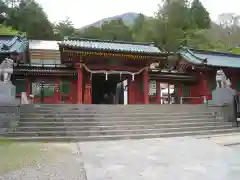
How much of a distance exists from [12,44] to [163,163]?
47.6ft

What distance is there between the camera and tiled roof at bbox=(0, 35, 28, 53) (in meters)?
15.5

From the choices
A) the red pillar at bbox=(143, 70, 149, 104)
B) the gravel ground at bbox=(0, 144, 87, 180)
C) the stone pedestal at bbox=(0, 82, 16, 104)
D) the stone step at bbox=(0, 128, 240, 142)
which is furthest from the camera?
the red pillar at bbox=(143, 70, 149, 104)

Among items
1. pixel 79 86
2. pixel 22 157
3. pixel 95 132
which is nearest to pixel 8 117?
pixel 95 132

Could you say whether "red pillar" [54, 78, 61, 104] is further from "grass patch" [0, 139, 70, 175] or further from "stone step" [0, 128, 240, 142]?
"grass patch" [0, 139, 70, 175]

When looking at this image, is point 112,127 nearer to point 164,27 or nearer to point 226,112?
point 226,112

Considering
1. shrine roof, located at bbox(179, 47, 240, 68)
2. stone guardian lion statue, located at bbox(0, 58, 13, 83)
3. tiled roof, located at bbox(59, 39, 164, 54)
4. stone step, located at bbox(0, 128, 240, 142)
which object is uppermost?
tiled roof, located at bbox(59, 39, 164, 54)

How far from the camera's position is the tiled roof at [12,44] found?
15.5 meters

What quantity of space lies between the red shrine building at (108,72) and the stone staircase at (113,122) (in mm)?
4457

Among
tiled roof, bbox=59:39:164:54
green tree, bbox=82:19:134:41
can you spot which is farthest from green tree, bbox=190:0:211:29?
tiled roof, bbox=59:39:164:54

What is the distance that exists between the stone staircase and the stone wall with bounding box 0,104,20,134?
26cm

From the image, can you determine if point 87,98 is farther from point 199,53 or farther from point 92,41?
point 199,53

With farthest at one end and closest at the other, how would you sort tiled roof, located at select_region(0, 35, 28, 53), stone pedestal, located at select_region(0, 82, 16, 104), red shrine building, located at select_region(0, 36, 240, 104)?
red shrine building, located at select_region(0, 36, 240, 104)
tiled roof, located at select_region(0, 35, 28, 53)
stone pedestal, located at select_region(0, 82, 16, 104)

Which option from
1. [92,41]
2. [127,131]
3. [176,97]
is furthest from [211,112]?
[92,41]

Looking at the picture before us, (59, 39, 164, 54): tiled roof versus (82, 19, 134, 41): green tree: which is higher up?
(82, 19, 134, 41): green tree
